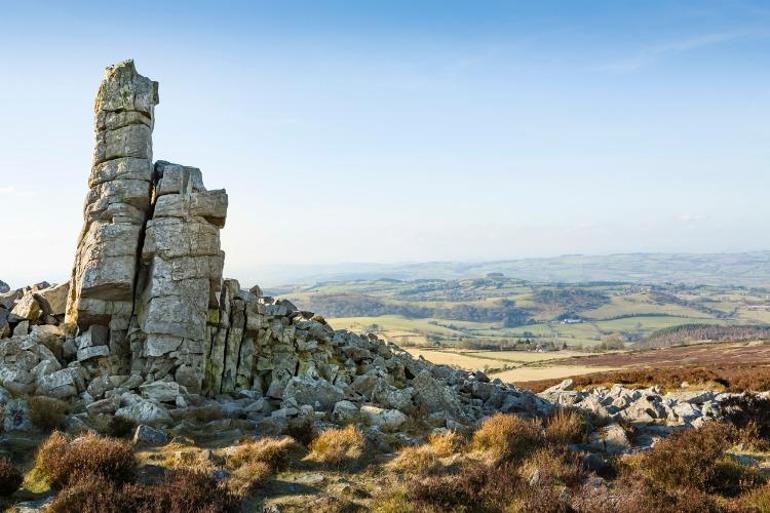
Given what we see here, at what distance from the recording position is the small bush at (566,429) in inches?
726

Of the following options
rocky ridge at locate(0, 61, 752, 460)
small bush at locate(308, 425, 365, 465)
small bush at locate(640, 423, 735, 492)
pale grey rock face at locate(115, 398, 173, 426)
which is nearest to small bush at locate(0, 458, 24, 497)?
pale grey rock face at locate(115, 398, 173, 426)

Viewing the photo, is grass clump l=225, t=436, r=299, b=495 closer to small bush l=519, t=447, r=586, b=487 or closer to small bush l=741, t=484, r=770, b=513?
small bush l=519, t=447, r=586, b=487

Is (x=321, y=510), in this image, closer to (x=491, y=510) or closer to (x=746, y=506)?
(x=491, y=510)

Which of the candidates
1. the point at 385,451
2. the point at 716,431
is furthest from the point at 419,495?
the point at 716,431

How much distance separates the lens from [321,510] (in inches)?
506

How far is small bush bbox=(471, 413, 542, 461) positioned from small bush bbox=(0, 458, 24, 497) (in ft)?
40.5

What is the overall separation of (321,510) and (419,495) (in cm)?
230

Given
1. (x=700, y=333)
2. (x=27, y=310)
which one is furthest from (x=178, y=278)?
(x=700, y=333)

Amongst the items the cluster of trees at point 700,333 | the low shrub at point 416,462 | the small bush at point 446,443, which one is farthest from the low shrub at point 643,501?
the cluster of trees at point 700,333

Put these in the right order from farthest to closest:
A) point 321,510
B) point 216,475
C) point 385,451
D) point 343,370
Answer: point 343,370
point 385,451
point 216,475
point 321,510

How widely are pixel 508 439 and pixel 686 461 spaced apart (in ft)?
15.9

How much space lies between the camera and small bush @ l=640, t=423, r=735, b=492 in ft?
48.1

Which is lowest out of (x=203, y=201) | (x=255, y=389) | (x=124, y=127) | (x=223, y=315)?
(x=255, y=389)

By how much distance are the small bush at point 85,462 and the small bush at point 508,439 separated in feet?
32.9
